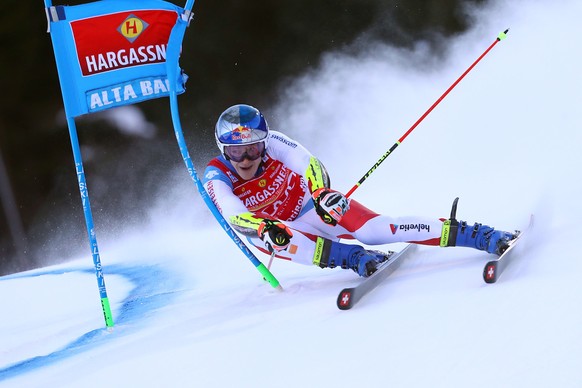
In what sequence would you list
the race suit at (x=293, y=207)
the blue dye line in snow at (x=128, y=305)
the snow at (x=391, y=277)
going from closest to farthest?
the snow at (x=391, y=277) < the blue dye line in snow at (x=128, y=305) < the race suit at (x=293, y=207)

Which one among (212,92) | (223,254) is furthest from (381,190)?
(212,92)

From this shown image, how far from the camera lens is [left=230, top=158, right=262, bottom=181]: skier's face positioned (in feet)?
11.0

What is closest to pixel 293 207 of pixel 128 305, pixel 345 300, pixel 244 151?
pixel 244 151

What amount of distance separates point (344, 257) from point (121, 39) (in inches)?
56.6

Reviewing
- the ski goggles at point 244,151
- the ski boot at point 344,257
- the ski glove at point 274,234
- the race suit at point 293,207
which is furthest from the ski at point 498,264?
the ski goggles at point 244,151

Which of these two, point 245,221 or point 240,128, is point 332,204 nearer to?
Result: point 245,221

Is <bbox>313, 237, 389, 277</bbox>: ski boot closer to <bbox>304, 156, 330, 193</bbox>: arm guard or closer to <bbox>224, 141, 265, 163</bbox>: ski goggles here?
<bbox>304, 156, 330, 193</bbox>: arm guard

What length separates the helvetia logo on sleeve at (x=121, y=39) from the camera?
3.05m

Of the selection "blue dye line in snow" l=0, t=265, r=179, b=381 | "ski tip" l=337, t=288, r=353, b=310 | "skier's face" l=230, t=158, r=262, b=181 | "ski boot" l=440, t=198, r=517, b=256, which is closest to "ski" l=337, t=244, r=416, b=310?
"ski tip" l=337, t=288, r=353, b=310

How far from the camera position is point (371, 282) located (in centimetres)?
294

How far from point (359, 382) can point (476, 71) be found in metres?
5.72

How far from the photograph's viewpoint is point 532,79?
6.57 meters

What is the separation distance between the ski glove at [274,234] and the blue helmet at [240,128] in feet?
1.53

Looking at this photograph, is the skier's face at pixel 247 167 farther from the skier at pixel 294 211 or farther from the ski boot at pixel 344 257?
the ski boot at pixel 344 257
